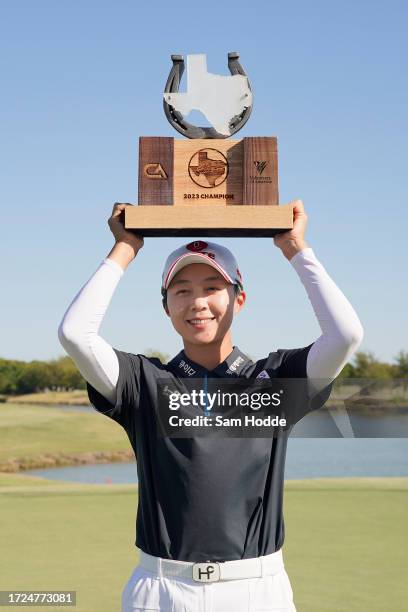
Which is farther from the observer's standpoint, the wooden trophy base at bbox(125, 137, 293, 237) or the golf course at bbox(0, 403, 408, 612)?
the golf course at bbox(0, 403, 408, 612)

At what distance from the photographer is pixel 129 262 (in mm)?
2955

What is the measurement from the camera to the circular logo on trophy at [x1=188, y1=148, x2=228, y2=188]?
3070mm

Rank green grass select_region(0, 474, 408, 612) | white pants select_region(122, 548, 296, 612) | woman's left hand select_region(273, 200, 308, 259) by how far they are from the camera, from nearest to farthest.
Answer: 1. white pants select_region(122, 548, 296, 612)
2. woman's left hand select_region(273, 200, 308, 259)
3. green grass select_region(0, 474, 408, 612)

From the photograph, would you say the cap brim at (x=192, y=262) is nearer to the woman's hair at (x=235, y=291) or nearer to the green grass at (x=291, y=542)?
the woman's hair at (x=235, y=291)

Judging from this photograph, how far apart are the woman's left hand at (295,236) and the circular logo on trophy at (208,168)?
291mm

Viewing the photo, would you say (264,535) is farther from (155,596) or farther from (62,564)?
(62,564)

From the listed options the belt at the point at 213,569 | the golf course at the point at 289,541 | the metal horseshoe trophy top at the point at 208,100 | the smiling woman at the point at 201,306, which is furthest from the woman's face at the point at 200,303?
the golf course at the point at 289,541

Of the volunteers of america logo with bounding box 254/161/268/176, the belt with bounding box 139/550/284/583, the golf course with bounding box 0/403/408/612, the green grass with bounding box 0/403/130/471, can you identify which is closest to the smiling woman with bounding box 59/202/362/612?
the belt with bounding box 139/550/284/583

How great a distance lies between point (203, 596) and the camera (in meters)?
2.72

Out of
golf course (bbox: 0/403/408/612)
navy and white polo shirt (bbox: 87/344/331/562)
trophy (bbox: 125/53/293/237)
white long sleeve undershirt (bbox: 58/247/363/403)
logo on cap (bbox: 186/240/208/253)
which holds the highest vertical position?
trophy (bbox: 125/53/293/237)

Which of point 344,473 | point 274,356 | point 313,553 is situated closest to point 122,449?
point 344,473

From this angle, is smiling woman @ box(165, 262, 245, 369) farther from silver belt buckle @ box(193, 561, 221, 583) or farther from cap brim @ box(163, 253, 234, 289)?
silver belt buckle @ box(193, 561, 221, 583)

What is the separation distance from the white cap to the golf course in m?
2.76

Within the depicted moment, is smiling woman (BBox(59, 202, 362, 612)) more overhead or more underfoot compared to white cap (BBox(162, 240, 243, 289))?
more underfoot
